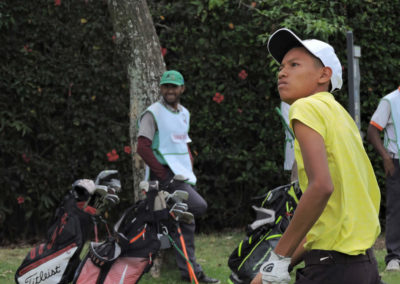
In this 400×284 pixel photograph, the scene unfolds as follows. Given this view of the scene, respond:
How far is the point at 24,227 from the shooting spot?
8594mm

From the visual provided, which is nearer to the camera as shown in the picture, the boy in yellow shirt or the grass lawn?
the boy in yellow shirt

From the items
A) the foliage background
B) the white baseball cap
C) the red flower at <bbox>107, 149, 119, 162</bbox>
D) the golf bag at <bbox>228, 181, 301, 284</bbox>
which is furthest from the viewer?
the red flower at <bbox>107, 149, 119, 162</bbox>

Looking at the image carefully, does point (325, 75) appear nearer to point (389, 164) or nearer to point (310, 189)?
point (310, 189)

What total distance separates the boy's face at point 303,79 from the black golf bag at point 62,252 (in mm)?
2632

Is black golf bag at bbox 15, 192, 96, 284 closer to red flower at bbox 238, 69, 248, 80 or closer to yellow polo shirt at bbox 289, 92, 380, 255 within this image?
yellow polo shirt at bbox 289, 92, 380, 255

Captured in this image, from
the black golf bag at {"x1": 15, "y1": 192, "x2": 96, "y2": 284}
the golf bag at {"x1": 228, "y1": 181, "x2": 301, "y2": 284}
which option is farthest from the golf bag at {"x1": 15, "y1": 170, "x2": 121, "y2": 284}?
the golf bag at {"x1": 228, "y1": 181, "x2": 301, "y2": 284}

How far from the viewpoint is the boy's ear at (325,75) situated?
2.45 metres

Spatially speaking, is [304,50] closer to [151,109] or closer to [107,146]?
[151,109]

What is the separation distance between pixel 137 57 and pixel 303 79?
159 inches

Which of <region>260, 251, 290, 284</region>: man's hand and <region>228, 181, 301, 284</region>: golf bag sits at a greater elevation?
<region>260, 251, 290, 284</region>: man's hand

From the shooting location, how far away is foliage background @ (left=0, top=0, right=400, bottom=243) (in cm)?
806

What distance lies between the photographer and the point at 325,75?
2.46 meters

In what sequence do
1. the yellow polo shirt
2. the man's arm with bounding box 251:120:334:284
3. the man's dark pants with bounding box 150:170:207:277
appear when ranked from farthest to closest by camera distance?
1. the man's dark pants with bounding box 150:170:207:277
2. the yellow polo shirt
3. the man's arm with bounding box 251:120:334:284

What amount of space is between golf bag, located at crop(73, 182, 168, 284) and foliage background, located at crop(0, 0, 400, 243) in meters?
3.30
